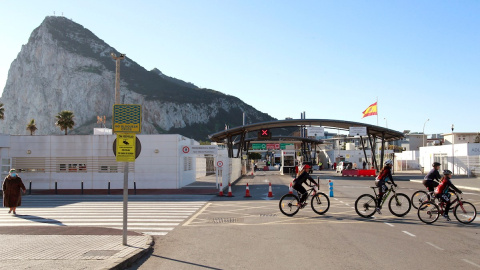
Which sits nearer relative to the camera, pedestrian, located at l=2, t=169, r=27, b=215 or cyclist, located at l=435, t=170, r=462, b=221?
cyclist, located at l=435, t=170, r=462, b=221

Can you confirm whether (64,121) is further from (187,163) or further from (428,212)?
(428,212)

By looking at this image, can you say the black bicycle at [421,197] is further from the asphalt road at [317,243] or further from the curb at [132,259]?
the curb at [132,259]

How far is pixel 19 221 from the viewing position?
13.4 metres

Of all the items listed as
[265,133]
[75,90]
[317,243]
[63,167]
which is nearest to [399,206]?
[317,243]

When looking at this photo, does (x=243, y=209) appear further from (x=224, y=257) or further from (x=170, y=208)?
(x=224, y=257)

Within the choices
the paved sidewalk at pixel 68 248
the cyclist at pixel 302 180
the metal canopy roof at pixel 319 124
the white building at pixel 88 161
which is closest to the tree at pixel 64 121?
the metal canopy roof at pixel 319 124

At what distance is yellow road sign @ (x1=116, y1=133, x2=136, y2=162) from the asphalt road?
207 cm

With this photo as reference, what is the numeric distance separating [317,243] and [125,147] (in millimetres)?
4677

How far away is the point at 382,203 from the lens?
13.3 m

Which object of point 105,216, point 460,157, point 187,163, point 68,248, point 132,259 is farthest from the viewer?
point 460,157

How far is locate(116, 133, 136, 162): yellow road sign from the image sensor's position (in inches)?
354

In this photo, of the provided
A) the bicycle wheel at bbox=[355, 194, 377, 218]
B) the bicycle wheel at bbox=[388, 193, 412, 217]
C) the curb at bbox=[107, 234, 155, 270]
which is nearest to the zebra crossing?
the curb at bbox=[107, 234, 155, 270]

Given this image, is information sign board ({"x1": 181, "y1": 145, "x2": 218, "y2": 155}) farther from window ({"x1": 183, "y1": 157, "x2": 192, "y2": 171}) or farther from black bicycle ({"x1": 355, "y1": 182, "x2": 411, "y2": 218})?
black bicycle ({"x1": 355, "y1": 182, "x2": 411, "y2": 218})

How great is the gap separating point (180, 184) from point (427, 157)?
3718 centimetres
